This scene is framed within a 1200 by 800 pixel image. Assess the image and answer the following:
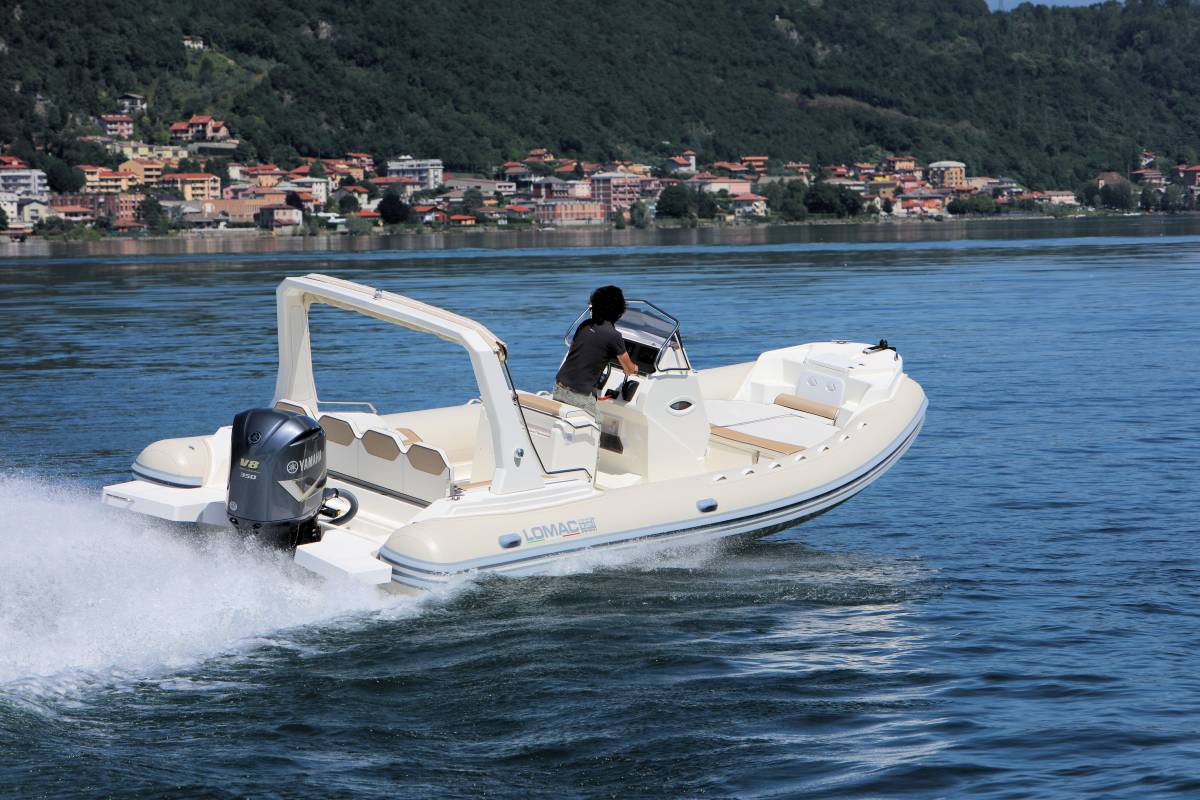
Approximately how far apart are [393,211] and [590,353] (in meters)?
114

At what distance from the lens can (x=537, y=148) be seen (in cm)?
17738

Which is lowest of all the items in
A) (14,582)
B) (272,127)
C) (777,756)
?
(777,756)

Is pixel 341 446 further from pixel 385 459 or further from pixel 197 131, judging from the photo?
pixel 197 131

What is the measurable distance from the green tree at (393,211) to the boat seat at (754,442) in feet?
369

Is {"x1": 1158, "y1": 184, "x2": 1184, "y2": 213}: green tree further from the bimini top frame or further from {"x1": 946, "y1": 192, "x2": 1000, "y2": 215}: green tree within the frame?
the bimini top frame

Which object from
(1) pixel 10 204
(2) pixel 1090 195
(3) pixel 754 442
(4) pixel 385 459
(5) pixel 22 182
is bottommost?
(3) pixel 754 442

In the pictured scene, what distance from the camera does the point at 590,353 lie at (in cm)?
952

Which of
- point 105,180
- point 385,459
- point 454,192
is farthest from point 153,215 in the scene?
point 385,459

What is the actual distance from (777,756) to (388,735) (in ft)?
5.77

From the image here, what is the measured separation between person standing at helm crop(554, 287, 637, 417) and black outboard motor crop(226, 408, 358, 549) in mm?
1944

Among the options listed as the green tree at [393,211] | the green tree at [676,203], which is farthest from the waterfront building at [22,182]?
the green tree at [676,203]

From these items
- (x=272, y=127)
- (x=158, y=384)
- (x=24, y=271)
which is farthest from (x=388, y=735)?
(x=272, y=127)

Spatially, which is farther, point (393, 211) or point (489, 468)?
point (393, 211)

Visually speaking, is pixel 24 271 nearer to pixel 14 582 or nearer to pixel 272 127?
pixel 14 582
